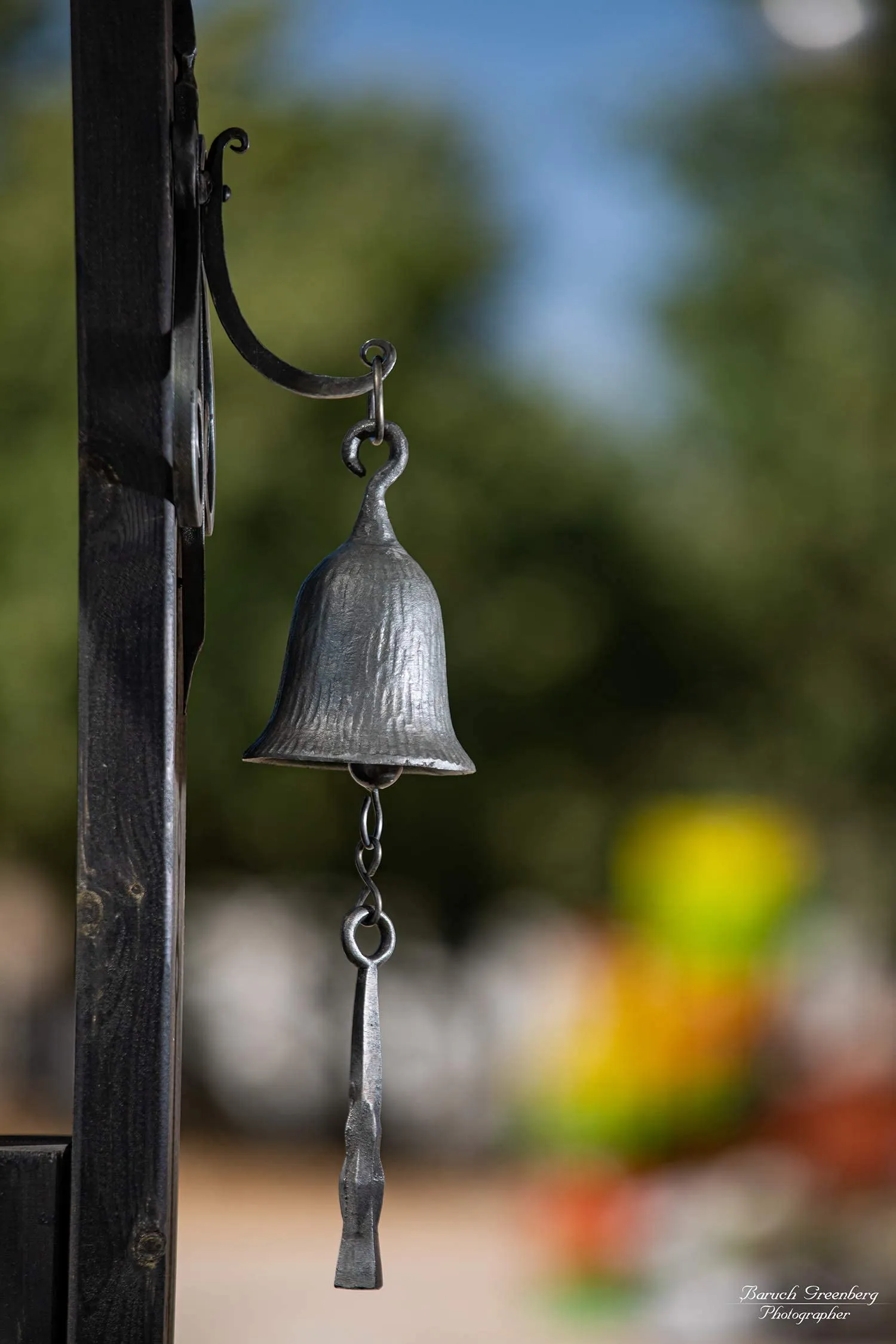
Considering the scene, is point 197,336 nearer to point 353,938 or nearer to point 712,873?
point 353,938

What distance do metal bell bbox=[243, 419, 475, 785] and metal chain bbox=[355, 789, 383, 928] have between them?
31mm

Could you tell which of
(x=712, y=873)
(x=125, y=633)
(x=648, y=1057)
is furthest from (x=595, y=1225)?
(x=125, y=633)

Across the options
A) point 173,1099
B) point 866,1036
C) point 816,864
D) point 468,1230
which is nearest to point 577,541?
point 816,864

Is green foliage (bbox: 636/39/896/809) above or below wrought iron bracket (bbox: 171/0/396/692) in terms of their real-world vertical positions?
above

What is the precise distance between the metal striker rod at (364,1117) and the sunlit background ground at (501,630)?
3.16 metres

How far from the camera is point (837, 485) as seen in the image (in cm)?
439

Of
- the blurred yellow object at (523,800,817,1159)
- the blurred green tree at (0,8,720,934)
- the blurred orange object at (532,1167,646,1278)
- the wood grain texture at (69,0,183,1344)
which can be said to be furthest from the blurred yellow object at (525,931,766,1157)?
the wood grain texture at (69,0,183,1344)

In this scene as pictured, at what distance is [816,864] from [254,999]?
5.78 feet

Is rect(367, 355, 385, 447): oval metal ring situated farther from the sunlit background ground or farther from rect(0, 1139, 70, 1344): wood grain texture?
the sunlit background ground

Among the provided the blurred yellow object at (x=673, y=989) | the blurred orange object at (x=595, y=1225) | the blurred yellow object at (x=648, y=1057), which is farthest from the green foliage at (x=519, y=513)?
the blurred orange object at (x=595, y=1225)

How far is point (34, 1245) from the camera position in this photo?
853 millimetres

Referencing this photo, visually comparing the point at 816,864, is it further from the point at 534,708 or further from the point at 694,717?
the point at 534,708

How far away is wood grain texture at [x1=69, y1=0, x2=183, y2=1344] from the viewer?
0.84 m

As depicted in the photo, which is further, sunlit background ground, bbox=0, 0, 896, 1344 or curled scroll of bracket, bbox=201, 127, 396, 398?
sunlit background ground, bbox=0, 0, 896, 1344
